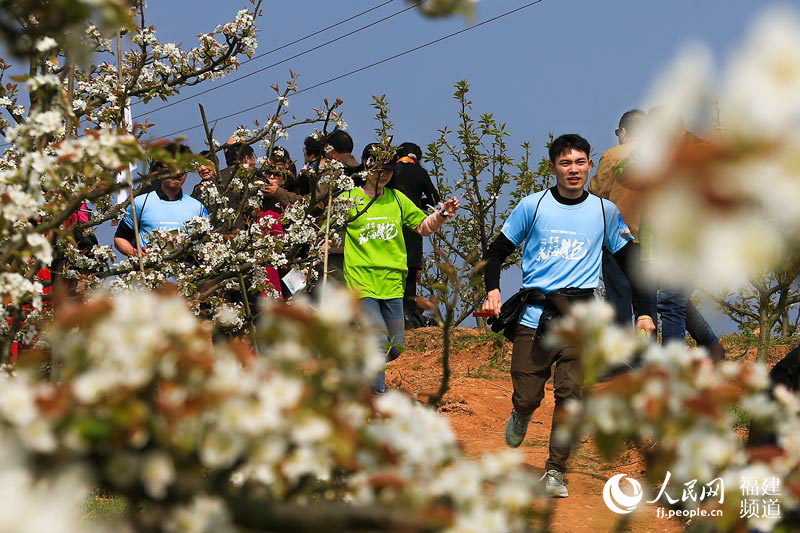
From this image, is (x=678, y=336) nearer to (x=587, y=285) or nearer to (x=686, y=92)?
(x=587, y=285)

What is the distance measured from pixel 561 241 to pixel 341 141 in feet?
9.13

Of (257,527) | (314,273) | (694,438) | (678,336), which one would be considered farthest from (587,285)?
(257,527)

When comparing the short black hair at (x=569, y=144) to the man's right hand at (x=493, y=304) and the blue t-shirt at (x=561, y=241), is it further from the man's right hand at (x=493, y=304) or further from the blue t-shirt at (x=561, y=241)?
the man's right hand at (x=493, y=304)

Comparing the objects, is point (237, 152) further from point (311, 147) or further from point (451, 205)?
point (451, 205)

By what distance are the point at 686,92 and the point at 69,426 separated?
82 centimetres

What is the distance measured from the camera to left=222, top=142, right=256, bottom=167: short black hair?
672cm

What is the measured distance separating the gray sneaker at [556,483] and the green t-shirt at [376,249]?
192cm

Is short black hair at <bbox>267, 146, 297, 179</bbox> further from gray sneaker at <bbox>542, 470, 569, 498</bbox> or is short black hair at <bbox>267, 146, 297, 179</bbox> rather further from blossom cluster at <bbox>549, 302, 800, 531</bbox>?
blossom cluster at <bbox>549, 302, 800, 531</bbox>

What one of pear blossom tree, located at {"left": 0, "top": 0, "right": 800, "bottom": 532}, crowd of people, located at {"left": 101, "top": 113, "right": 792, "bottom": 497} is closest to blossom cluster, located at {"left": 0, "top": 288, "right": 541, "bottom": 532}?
pear blossom tree, located at {"left": 0, "top": 0, "right": 800, "bottom": 532}

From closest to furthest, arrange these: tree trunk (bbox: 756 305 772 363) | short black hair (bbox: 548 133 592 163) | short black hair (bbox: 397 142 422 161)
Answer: short black hair (bbox: 548 133 592 163) → tree trunk (bbox: 756 305 772 363) → short black hair (bbox: 397 142 422 161)

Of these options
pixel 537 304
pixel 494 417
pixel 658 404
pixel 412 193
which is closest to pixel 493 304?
pixel 537 304

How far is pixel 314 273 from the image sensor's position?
7.07m

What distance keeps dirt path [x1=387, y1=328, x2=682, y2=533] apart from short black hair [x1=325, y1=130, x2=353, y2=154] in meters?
2.43

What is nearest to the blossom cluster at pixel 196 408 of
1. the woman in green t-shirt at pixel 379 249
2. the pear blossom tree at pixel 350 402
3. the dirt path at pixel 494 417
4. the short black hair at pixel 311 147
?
the pear blossom tree at pixel 350 402
